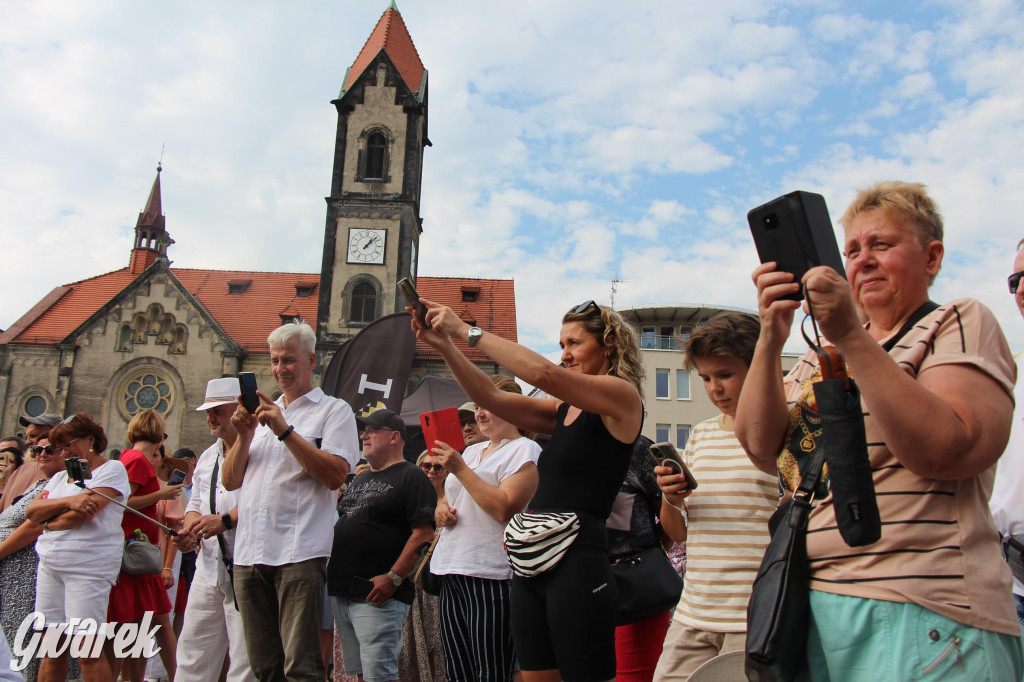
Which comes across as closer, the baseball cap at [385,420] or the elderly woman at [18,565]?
the baseball cap at [385,420]

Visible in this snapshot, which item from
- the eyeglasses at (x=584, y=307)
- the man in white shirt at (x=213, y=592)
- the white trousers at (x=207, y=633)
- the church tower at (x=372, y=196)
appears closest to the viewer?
the eyeglasses at (x=584, y=307)

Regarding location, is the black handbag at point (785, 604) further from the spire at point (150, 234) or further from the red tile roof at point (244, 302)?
the spire at point (150, 234)

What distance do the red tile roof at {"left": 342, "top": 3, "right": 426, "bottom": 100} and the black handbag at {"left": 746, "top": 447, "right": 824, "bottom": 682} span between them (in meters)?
37.8

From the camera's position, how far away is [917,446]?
1506 mm

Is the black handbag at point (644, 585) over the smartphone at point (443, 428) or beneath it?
beneath

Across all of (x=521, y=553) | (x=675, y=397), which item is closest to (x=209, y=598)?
(x=521, y=553)

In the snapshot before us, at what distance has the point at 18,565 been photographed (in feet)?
19.3

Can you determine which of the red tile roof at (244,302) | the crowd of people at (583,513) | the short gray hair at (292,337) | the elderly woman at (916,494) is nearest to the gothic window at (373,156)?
the red tile roof at (244,302)

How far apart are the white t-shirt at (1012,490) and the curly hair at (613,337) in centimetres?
153

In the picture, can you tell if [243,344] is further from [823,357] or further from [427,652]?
[823,357]

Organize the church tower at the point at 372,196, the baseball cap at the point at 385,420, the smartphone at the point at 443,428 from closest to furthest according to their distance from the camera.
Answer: the smartphone at the point at 443,428
the baseball cap at the point at 385,420
the church tower at the point at 372,196

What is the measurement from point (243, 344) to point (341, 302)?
21.7 ft

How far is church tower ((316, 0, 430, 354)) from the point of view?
34344mm

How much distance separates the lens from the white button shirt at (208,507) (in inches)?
194
